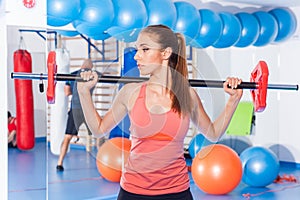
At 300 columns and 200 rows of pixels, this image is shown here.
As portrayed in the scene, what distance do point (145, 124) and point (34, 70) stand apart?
12.5 feet

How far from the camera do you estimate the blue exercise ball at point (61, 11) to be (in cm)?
379

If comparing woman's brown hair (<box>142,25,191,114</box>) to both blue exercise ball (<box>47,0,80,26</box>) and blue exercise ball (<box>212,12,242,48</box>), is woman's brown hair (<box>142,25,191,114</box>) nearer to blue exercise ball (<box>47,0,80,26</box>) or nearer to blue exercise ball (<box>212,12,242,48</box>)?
blue exercise ball (<box>47,0,80,26</box>)

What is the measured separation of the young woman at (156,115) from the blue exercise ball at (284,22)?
4.25 meters

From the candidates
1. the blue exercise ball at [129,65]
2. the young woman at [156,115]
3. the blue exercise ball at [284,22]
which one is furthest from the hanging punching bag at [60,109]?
the young woman at [156,115]

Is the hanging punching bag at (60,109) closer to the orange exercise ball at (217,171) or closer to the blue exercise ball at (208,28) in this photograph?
the blue exercise ball at (208,28)

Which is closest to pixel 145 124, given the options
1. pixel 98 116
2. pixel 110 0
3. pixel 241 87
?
pixel 98 116

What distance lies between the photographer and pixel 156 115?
1929mm

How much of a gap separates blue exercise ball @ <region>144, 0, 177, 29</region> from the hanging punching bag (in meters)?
1.72

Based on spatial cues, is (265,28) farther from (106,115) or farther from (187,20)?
(106,115)

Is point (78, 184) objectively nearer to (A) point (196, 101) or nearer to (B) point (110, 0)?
(B) point (110, 0)

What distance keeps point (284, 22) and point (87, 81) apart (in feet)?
14.4

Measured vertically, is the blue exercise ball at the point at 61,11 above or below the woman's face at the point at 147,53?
above

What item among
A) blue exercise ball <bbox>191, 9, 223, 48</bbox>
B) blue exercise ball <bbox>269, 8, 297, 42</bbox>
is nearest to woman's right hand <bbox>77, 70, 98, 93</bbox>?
blue exercise ball <bbox>191, 9, 223, 48</bbox>

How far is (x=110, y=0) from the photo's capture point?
416 cm
